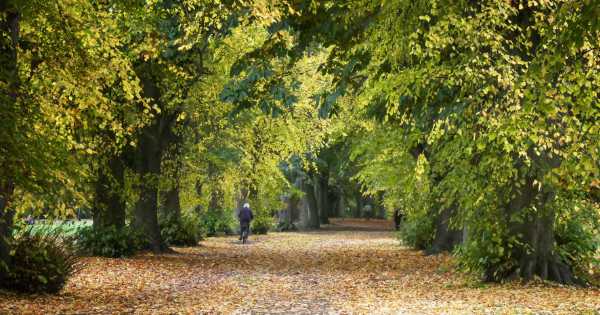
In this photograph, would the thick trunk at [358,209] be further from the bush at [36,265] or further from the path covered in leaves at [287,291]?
the bush at [36,265]

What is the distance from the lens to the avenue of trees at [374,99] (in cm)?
948

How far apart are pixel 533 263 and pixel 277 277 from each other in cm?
570

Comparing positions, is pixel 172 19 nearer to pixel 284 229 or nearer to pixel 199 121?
pixel 199 121

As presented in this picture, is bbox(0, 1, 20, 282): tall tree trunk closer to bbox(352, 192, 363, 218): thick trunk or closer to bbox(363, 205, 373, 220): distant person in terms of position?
bbox(352, 192, 363, 218): thick trunk

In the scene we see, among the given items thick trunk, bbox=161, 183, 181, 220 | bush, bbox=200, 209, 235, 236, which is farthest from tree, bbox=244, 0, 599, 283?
bush, bbox=200, 209, 235, 236

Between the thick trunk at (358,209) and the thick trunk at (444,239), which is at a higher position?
the thick trunk at (358,209)

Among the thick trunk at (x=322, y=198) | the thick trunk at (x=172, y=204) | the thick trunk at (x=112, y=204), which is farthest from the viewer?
the thick trunk at (x=322, y=198)

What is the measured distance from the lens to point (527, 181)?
610 inches

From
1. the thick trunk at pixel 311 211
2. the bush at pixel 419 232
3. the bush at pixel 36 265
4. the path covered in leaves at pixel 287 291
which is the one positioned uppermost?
the thick trunk at pixel 311 211

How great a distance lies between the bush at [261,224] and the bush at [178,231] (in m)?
12.8

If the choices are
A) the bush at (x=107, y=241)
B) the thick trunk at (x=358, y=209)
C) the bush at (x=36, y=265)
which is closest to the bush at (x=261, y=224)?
the bush at (x=107, y=241)

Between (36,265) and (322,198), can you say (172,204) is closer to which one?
(36,265)

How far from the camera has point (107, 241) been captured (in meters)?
22.8

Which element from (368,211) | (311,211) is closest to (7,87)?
(311,211)
